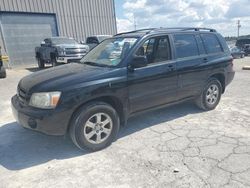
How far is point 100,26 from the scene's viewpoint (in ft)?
71.9

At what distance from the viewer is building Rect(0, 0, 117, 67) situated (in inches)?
655

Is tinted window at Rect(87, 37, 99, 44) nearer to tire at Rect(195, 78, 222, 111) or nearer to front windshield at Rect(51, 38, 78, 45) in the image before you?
front windshield at Rect(51, 38, 78, 45)

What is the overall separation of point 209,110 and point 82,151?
313 centimetres

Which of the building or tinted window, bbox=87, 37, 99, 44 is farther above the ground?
the building

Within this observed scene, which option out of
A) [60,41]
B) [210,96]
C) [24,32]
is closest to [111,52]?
[210,96]

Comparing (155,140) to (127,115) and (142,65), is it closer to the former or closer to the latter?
(127,115)

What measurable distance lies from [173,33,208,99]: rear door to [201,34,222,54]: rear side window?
0.17 m

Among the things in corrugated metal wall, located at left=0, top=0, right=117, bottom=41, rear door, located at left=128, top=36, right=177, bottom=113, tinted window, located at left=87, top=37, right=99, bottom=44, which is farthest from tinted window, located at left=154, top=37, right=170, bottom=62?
corrugated metal wall, located at left=0, top=0, right=117, bottom=41

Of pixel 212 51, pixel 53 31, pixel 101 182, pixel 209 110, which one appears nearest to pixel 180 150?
pixel 101 182

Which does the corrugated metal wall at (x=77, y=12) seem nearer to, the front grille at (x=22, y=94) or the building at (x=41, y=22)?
the building at (x=41, y=22)

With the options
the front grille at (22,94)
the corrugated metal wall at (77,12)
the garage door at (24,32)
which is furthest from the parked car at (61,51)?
the front grille at (22,94)

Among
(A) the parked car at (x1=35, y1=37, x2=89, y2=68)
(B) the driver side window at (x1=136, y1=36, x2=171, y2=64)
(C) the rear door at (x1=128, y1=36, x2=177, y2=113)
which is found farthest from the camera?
(A) the parked car at (x1=35, y1=37, x2=89, y2=68)

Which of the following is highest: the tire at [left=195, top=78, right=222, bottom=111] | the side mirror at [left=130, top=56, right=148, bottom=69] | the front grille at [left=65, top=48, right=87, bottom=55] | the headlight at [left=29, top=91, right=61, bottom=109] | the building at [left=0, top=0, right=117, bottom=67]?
the building at [left=0, top=0, right=117, bottom=67]

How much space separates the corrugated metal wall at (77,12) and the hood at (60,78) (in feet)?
48.0
